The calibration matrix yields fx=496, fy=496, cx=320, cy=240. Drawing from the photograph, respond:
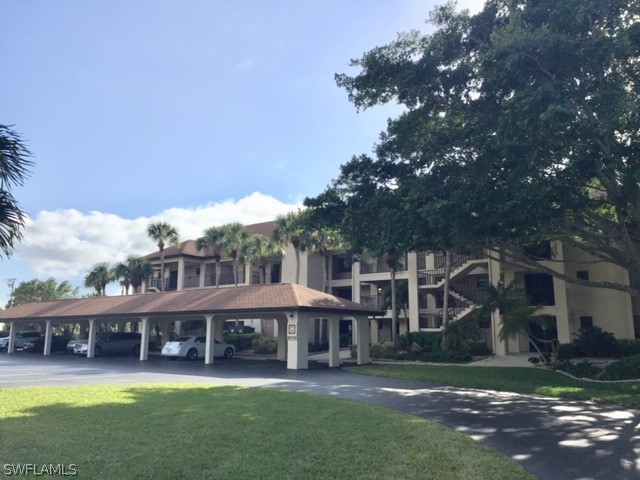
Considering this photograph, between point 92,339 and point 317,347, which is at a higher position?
point 92,339

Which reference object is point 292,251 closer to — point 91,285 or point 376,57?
point 91,285

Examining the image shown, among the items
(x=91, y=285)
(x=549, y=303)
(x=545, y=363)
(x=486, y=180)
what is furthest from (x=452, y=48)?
(x=91, y=285)

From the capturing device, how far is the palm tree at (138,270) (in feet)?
144

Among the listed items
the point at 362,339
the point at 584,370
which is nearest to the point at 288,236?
the point at 362,339

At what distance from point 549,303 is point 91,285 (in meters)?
39.6

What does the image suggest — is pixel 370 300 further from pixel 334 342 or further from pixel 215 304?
pixel 215 304

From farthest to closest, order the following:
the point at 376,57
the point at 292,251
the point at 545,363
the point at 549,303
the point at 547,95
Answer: the point at 292,251
the point at 549,303
the point at 545,363
the point at 376,57
the point at 547,95

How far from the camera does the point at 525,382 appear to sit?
1711 cm

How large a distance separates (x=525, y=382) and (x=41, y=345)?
35.5 m

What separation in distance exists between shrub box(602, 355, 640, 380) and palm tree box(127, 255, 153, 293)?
1456 inches

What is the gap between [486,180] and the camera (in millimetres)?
14656

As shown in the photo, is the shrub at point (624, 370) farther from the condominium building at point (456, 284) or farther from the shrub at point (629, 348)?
the shrub at point (629, 348)

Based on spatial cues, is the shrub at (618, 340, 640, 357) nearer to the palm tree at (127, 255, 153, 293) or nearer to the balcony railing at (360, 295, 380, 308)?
the balcony railing at (360, 295, 380, 308)

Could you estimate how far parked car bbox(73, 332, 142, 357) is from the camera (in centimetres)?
3400
